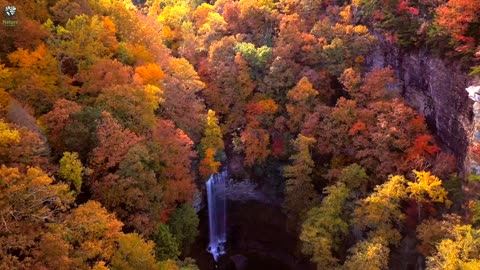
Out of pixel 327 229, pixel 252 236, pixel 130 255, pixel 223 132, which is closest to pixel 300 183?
pixel 327 229

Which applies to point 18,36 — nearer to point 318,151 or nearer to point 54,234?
point 54,234

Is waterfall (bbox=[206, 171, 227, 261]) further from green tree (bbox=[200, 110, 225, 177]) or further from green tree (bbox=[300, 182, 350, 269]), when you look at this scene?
green tree (bbox=[300, 182, 350, 269])

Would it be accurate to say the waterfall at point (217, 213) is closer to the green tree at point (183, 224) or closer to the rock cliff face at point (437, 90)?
the green tree at point (183, 224)

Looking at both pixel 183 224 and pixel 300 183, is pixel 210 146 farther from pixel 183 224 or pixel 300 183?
pixel 300 183

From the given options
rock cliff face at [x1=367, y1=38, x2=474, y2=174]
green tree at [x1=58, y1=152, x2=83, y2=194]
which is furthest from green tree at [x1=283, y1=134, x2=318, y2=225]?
green tree at [x1=58, y1=152, x2=83, y2=194]

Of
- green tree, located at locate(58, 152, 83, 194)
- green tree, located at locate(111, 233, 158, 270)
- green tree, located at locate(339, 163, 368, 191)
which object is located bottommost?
green tree, located at locate(111, 233, 158, 270)

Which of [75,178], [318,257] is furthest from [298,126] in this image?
[75,178]
